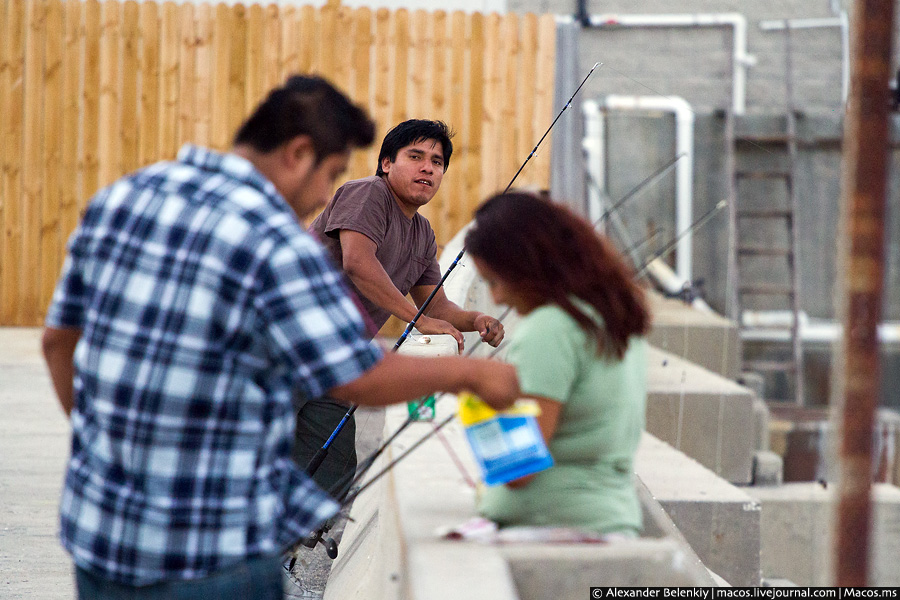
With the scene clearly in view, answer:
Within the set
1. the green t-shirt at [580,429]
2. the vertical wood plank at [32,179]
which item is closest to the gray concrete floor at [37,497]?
the green t-shirt at [580,429]

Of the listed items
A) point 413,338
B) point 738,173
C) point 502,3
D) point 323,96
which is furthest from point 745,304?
point 323,96

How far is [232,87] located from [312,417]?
462cm

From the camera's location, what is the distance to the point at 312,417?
3617 millimetres

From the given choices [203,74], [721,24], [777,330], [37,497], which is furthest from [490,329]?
[721,24]

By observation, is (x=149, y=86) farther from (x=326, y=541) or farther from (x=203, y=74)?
(x=326, y=541)

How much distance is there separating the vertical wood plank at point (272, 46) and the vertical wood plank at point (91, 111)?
1.23 metres

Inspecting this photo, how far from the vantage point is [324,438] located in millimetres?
3619

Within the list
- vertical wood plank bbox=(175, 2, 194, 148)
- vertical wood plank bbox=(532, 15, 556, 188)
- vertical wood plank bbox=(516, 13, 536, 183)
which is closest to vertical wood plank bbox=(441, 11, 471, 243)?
vertical wood plank bbox=(516, 13, 536, 183)

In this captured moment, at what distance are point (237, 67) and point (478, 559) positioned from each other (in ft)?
20.6

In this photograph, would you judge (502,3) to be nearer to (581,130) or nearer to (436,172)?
(581,130)

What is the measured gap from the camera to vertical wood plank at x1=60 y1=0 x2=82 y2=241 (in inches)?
302

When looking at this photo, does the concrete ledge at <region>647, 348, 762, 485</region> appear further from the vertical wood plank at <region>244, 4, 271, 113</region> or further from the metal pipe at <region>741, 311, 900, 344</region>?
the vertical wood plank at <region>244, 4, 271, 113</region>

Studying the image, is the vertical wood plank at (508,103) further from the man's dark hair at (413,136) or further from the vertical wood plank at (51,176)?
the man's dark hair at (413,136)

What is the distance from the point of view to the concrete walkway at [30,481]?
363 centimetres
